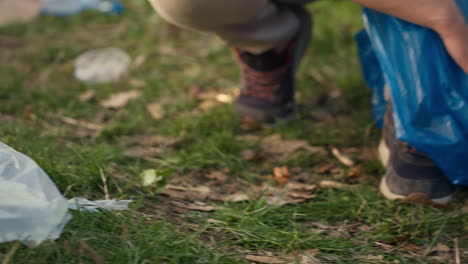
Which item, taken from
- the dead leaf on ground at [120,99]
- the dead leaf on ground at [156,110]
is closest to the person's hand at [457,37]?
the dead leaf on ground at [156,110]

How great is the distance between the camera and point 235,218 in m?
1.24

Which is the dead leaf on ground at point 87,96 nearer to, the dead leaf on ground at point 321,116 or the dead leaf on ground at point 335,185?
the dead leaf on ground at point 321,116

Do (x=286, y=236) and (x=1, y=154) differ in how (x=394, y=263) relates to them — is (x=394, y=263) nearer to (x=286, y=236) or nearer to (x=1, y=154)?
(x=286, y=236)

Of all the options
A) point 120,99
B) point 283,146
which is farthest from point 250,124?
point 120,99

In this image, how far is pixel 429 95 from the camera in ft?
4.25

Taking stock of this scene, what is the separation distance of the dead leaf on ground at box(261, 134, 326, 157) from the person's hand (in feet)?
2.03

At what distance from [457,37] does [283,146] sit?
29.0 inches

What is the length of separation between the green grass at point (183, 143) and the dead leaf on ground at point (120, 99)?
0.04 metres

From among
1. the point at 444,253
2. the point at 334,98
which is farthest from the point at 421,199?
the point at 334,98

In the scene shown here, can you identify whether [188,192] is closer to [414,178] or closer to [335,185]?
[335,185]

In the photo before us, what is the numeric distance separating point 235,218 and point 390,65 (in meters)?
0.62

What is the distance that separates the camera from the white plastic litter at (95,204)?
1084 millimetres

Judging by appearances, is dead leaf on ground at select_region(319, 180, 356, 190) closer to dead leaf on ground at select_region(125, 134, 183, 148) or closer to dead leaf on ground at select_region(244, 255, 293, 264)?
dead leaf on ground at select_region(244, 255, 293, 264)

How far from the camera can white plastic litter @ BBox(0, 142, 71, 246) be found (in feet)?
3.05
